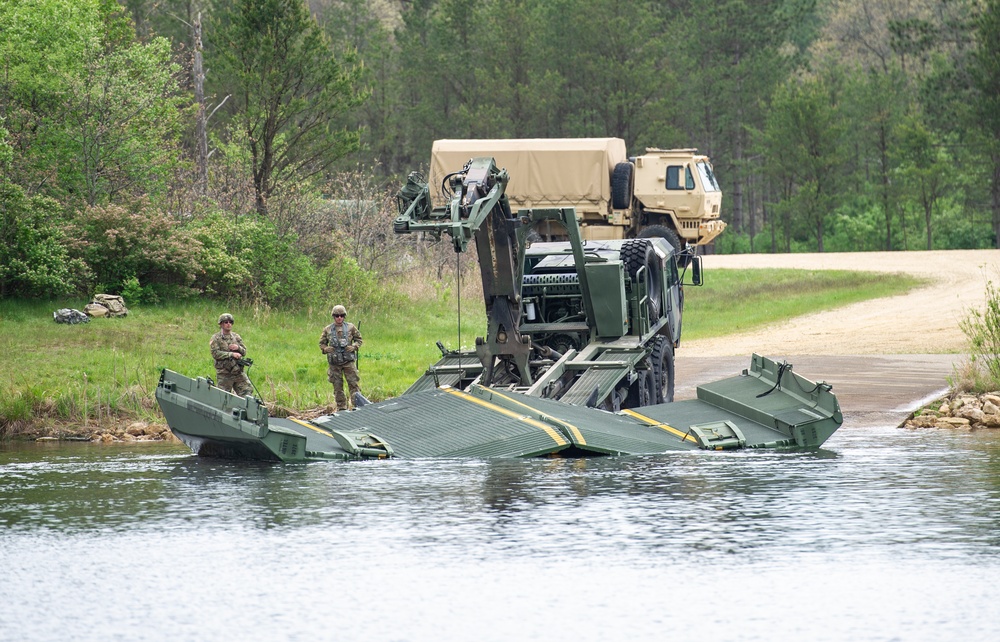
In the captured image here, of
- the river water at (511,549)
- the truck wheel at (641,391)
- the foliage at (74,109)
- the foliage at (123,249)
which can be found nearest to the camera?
the river water at (511,549)

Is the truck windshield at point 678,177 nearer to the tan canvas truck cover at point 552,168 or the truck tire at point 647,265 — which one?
the tan canvas truck cover at point 552,168

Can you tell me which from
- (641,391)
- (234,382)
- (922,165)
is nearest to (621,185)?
(641,391)

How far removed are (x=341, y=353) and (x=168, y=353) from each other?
19.4 ft

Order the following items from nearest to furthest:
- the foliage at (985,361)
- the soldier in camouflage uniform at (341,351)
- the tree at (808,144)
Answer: the soldier in camouflage uniform at (341,351) < the foliage at (985,361) < the tree at (808,144)

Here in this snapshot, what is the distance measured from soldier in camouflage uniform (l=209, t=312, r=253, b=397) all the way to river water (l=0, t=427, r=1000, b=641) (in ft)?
6.40

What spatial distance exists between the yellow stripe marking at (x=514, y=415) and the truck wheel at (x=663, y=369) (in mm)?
4431

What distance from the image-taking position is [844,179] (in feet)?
205

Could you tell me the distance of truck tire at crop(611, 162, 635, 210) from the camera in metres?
35.8

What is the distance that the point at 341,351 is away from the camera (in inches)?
840

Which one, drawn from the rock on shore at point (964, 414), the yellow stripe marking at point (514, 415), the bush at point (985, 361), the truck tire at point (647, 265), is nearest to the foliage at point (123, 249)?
the truck tire at point (647, 265)

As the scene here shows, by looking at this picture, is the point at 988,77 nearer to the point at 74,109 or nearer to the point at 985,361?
the point at 985,361

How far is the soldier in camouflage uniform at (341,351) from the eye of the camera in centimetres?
2134

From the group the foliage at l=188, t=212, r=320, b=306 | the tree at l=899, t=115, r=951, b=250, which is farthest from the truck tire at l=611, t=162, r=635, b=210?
the tree at l=899, t=115, r=951, b=250

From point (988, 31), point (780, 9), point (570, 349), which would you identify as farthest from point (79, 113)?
point (780, 9)
